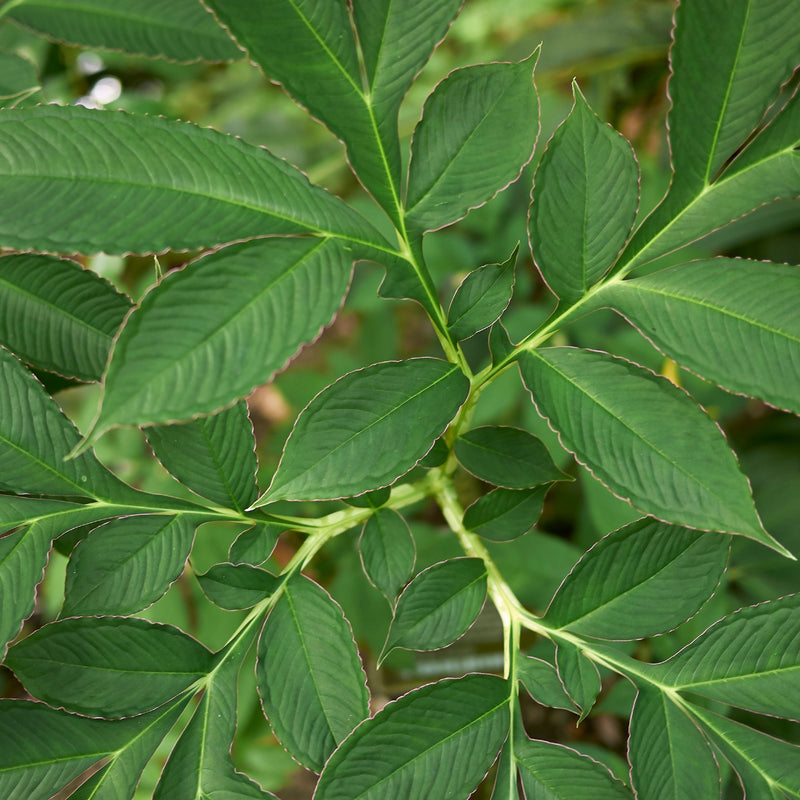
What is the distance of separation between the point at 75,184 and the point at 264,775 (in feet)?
4.20

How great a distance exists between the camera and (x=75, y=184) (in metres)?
0.47

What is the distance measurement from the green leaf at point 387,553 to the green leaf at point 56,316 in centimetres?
31

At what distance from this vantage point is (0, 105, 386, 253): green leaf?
0.46 m

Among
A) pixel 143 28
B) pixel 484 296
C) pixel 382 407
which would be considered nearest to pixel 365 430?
pixel 382 407

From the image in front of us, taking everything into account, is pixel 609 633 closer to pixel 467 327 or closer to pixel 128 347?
pixel 467 327

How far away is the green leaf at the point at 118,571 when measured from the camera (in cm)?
65

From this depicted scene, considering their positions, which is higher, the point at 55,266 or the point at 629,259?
the point at 55,266

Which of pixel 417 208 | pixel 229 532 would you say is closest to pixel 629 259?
pixel 417 208

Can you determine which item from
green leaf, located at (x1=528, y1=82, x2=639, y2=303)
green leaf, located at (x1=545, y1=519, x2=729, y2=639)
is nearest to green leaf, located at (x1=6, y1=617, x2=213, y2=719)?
green leaf, located at (x1=545, y1=519, x2=729, y2=639)

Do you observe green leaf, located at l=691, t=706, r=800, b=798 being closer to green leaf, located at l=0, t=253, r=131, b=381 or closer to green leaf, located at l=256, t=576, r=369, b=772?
green leaf, located at l=256, t=576, r=369, b=772

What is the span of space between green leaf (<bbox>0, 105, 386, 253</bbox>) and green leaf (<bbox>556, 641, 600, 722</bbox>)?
45 cm

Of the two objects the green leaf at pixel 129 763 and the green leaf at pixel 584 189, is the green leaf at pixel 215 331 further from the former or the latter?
the green leaf at pixel 129 763

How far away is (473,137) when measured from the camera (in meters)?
0.60

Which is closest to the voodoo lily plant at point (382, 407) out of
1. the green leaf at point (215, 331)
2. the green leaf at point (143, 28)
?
the green leaf at point (215, 331)
